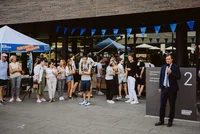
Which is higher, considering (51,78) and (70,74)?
(70,74)

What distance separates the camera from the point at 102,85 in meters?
13.9

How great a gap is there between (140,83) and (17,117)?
5.58 metres

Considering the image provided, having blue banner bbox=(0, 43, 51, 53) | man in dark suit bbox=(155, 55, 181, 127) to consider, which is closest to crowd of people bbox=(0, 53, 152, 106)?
blue banner bbox=(0, 43, 51, 53)

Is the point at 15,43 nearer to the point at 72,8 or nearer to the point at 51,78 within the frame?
the point at 51,78

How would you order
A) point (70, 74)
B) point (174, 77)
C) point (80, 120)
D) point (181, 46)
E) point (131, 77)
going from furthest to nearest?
point (181, 46) < point (70, 74) < point (131, 77) < point (80, 120) < point (174, 77)

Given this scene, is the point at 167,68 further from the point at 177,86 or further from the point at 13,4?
the point at 13,4

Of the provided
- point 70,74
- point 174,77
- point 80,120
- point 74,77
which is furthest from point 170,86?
point 74,77

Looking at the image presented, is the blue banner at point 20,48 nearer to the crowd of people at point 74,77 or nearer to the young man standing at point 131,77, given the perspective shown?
the crowd of people at point 74,77

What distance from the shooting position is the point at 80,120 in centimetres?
733

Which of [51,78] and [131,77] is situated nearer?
→ [131,77]

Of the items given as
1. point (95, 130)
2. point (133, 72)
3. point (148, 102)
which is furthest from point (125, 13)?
point (95, 130)

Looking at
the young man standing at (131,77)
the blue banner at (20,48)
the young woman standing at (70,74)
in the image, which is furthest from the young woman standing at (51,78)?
the young man standing at (131,77)

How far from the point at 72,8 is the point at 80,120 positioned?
239 inches

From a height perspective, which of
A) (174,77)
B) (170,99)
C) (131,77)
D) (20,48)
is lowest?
(170,99)
